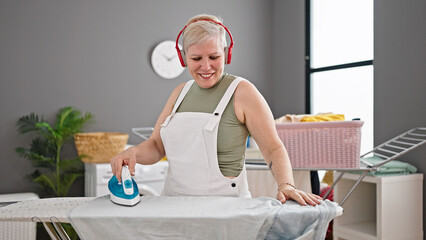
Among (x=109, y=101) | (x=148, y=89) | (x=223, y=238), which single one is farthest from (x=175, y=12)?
(x=223, y=238)

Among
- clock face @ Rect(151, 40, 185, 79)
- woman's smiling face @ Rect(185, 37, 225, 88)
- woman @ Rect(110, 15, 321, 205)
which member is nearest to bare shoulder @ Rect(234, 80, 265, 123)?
woman @ Rect(110, 15, 321, 205)

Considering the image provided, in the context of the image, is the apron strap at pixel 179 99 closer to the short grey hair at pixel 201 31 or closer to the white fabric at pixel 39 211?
the short grey hair at pixel 201 31

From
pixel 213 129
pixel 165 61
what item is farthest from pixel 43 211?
pixel 165 61

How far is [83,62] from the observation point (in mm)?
3859

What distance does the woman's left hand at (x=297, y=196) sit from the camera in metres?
1.18

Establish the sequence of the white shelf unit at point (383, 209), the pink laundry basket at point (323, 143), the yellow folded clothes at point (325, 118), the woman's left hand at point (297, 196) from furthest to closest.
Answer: the white shelf unit at point (383, 209) → the yellow folded clothes at point (325, 118) → the pink laundry basket at point (323, 143) → the woman's left hand at point (297, 196)

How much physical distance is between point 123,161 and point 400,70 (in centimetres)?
261

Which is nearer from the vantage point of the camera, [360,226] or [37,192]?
[360,226]

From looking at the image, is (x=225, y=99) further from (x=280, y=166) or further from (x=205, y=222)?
(x=205, y=222)

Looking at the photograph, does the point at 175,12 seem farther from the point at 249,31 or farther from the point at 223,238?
the point at 223,238

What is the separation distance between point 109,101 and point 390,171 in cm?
248

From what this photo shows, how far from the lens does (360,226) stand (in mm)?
3051

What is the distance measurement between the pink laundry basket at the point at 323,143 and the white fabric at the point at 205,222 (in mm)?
910

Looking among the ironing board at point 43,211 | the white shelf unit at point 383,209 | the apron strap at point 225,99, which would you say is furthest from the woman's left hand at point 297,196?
the white shelf unit at point 383,209
